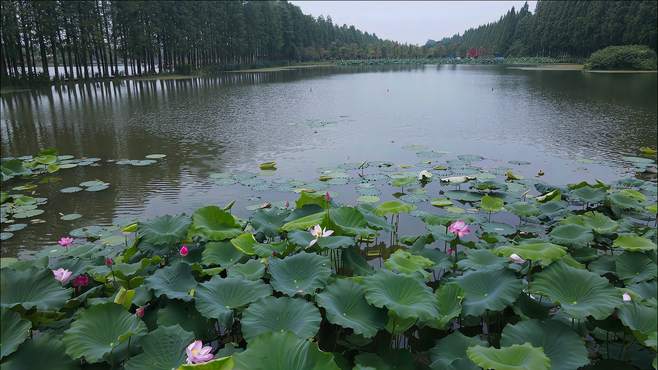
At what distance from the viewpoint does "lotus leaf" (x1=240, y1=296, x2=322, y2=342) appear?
80.9 inches

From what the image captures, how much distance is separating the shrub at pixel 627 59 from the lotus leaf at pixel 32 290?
46.3 m

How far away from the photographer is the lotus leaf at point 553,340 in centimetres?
193

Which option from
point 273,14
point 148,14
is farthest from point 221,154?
point 273,14

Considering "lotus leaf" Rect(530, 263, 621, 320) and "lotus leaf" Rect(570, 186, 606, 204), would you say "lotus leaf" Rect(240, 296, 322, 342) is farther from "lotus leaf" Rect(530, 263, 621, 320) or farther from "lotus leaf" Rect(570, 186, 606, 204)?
"lotus leaf" Rect(570, 186, 606, 204)

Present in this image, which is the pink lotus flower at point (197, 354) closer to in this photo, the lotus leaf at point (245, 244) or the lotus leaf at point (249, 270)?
the lotus leaf at point (249, 270)

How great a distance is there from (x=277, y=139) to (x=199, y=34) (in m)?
37.9

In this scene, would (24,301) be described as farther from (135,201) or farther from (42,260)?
(135,201)

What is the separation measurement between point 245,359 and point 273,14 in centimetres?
6476

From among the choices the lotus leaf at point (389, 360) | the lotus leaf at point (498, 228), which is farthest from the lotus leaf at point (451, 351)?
the lotus leaf at point (498, 228)

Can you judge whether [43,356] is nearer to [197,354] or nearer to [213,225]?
[197,354]

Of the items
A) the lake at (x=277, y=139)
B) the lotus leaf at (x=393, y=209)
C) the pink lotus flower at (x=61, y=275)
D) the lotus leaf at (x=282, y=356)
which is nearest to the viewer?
the lotus leaf at (x=282, y=356)

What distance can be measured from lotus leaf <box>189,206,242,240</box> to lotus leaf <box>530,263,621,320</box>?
2.06 m

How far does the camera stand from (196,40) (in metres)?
43.3

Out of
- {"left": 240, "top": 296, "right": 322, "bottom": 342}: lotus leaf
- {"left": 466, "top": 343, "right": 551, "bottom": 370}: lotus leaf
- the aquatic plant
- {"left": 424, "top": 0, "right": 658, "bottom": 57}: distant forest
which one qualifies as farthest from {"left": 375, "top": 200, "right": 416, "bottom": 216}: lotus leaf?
{"left": 424, "top": 0, "right": 658, "bottom": 57}: distant forest
